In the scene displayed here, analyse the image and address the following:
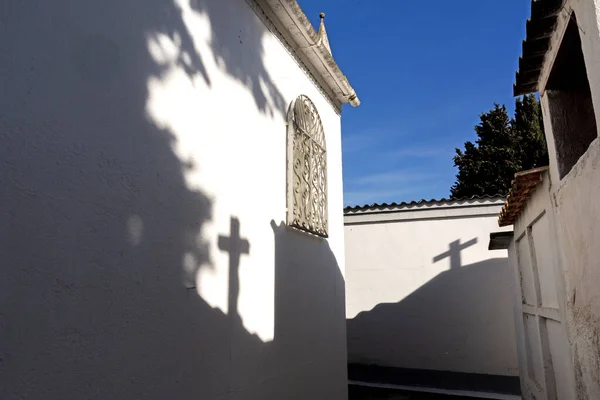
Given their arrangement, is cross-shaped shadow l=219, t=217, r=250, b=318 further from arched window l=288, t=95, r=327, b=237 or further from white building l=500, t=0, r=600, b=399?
white building l=500, t=0, r=600, b=399

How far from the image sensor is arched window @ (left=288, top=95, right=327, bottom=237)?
4.16 metres

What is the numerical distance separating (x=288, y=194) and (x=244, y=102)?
1.00 metres

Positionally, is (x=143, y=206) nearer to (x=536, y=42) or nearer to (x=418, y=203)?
(x=536, y=42)

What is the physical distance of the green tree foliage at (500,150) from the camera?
16172mm

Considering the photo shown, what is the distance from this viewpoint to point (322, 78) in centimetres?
538

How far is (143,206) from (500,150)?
54.4ft

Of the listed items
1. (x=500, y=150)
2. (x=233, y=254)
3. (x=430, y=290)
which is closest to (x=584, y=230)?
(x=233, y=254)

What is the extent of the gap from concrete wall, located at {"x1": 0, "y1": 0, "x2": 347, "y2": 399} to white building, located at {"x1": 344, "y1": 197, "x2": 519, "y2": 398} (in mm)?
4580

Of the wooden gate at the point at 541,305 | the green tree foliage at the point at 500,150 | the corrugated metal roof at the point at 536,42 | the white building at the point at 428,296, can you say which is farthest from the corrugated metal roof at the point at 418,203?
the green tree foliage at the point at 500,150

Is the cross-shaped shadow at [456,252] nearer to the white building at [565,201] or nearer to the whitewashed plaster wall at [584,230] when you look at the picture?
the white building at [565,201]

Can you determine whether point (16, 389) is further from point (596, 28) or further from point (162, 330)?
point (596, 28)

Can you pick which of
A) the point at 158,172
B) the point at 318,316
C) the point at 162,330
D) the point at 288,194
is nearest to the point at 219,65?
the point at 158,172

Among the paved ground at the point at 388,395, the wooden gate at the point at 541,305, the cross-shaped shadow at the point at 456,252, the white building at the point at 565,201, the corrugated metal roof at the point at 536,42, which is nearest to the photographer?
the white building at the point at 565,201

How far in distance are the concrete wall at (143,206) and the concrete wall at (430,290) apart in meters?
4.60
